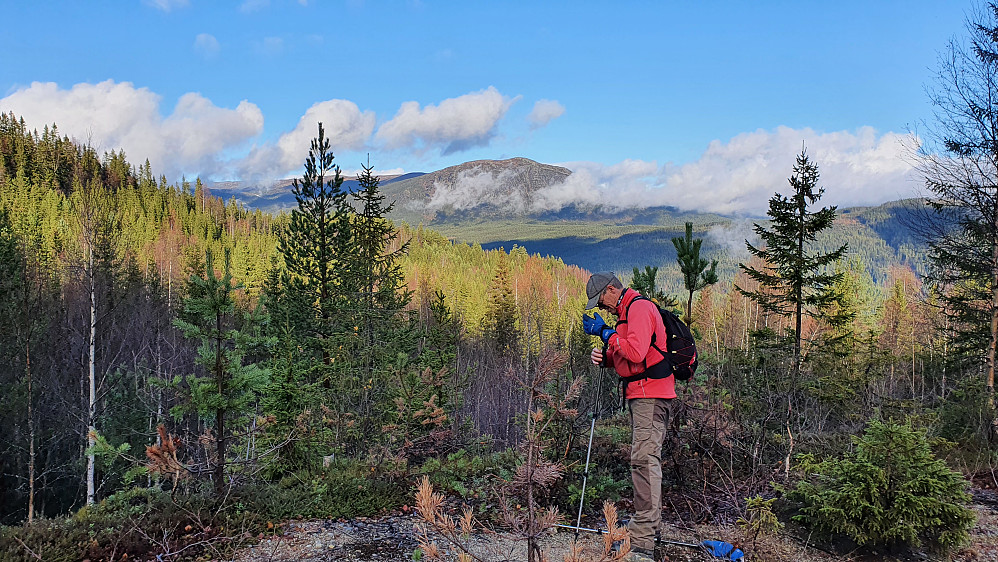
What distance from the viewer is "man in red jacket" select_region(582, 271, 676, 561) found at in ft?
14.9

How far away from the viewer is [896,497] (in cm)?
442

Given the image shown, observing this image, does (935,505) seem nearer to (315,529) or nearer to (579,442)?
(579,442)

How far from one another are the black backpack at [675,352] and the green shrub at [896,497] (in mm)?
1664

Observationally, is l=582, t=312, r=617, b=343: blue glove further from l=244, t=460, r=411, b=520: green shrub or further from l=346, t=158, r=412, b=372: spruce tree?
l=346, t=158, r=412, b=372: spruce tree

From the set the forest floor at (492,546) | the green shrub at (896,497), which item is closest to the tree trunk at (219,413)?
the forest floor at (492,546)

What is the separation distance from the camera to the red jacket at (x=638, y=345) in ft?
14.7

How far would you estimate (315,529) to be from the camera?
538 centimetres

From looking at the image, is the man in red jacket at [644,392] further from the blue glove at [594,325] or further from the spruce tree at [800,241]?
the spruce tree at [800,241]

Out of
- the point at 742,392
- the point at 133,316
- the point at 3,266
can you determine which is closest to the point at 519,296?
the point at 133,316

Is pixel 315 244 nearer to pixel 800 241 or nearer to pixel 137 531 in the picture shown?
pixel 137 531

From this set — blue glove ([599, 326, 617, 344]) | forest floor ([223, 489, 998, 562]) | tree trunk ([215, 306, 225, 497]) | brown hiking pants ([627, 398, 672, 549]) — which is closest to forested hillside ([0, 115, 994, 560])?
tree trunk ([215, 306, 225, 497])

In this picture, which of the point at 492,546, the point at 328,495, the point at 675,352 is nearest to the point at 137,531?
the point at 328,495

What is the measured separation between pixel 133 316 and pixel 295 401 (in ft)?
94.4

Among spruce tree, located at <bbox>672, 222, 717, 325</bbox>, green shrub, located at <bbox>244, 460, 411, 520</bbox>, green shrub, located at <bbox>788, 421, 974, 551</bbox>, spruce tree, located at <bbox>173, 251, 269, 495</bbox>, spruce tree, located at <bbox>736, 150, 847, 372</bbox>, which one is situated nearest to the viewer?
green shrub, located at <bbox>788, 421, 974, 551</bbox>
